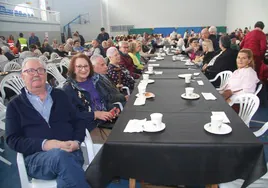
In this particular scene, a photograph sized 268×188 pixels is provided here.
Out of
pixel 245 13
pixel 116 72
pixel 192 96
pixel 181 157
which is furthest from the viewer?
pixel 245 13

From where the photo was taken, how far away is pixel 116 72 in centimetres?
287

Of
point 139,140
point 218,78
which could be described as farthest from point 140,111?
point 218,78

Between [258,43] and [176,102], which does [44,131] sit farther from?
[258,43]

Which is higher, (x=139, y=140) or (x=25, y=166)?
(x=139, y=140)

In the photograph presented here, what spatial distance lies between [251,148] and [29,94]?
137 centimetres

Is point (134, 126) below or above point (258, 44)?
below

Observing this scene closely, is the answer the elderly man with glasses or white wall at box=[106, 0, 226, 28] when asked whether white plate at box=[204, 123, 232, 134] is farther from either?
white wall at box=[106, 0, 226, 28]

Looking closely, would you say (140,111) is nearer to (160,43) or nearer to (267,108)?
(267,108)

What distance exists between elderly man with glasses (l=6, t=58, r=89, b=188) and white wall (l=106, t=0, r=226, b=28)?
15.1 metres

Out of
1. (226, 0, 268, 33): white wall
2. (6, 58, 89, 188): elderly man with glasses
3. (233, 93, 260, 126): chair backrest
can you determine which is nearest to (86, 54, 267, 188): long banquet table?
(6, 58, 89, 188): elderly man with glasses

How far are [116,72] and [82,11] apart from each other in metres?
14.1

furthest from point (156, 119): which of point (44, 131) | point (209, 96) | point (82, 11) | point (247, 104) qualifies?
point (82, 11)

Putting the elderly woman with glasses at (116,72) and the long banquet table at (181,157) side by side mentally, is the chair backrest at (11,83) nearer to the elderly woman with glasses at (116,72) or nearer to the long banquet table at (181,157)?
the elderly woman with glasses at (116,72)

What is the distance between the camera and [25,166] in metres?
1.38
